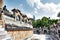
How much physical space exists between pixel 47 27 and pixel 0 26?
61.4m

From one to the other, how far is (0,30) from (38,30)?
198 ft

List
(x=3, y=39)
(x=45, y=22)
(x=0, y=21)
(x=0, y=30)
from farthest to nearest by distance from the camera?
1. (x=45, y=22)
2. (x=0, y=21)
3. (x=0, y=30)
4. (x=3, y=39)

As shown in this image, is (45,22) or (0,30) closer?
(0,30)

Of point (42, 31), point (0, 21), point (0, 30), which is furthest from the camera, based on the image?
point (42, 31)

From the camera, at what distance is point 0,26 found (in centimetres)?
405

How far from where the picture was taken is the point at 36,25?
6788cm

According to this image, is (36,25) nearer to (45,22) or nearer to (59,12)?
(45,22)

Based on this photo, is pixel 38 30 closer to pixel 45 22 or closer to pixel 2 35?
pixel 45 22

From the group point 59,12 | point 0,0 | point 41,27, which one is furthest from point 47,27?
point 0,0

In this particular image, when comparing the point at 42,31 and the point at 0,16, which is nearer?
the point at 0,16

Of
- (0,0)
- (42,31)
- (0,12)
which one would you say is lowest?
(42,31)

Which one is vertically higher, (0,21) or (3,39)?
(0,21)

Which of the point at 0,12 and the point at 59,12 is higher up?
the point at 59,12

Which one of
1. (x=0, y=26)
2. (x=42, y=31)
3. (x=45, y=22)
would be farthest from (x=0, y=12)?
(x=45, y=22)
